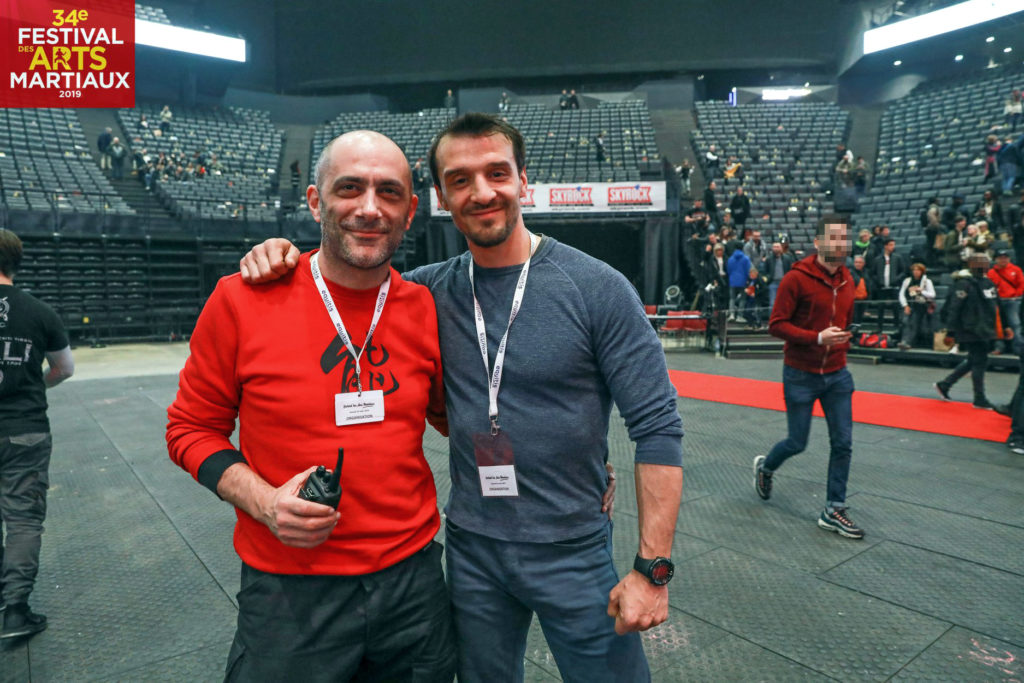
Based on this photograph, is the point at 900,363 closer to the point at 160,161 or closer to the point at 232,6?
the point at 160,161

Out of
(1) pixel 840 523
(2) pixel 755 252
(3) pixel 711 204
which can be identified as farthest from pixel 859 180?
(1) pixel 840 523

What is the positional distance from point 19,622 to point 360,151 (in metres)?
2.70

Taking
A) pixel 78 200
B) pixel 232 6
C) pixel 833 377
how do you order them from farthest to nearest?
pixel 232 6, pixel 78 200, pixel 833 377

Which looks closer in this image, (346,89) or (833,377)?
(833,377)

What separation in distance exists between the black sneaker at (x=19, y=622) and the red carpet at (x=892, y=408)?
22.8 ft

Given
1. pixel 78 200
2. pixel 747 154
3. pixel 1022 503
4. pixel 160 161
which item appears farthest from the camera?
pixel 747 154

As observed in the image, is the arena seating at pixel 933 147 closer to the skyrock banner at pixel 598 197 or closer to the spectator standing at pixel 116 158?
the skyrock banner at pixel 598 197

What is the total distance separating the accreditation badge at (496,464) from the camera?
1.52 metres

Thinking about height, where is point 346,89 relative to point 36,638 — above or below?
above

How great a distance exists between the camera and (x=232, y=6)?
98.1ft

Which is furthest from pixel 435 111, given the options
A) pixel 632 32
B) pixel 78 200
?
pixel 78 200

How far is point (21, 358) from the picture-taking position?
2.73 m

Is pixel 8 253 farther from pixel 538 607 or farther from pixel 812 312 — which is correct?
pixel 812 312

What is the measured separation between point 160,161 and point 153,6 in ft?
42.8
